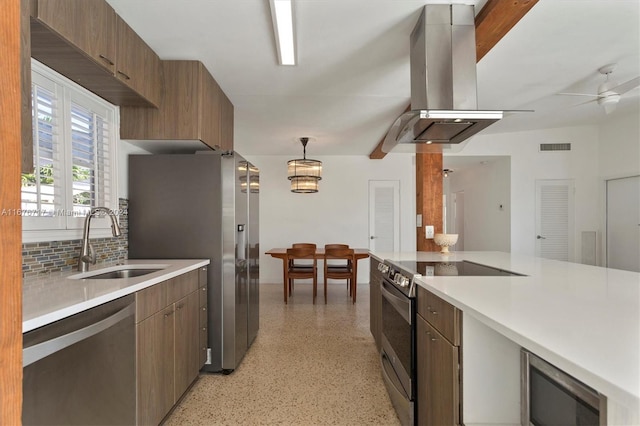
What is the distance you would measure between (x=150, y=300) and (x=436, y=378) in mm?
1469

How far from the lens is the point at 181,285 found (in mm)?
1972

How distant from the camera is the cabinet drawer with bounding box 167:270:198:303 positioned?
1850 millimetres

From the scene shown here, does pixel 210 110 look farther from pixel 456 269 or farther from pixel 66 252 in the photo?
pixel 456 269

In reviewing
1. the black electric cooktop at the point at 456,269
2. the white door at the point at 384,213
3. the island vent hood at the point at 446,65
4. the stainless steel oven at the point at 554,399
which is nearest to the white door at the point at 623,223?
the white door at the point at 384,213

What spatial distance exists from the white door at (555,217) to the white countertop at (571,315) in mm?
4062

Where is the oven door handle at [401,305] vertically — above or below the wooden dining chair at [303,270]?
above

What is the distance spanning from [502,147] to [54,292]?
593 cm

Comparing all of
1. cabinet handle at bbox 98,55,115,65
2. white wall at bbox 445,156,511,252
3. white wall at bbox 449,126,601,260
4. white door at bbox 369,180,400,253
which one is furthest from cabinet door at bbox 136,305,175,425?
white wall at bbox 445,156,511,252

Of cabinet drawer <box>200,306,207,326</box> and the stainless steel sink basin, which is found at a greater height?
the stainless steel sink basin

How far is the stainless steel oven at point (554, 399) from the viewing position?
74 cm

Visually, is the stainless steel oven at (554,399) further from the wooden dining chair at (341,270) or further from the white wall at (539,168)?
the white wall at (539,168)

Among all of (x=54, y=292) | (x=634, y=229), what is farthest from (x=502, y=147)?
(x=54, y=292)

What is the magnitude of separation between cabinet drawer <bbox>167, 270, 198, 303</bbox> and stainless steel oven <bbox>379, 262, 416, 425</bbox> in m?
1.35

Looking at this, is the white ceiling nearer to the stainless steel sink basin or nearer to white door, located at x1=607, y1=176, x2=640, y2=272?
white door, located at x1=607, y1=176, x2=640, y2=272
